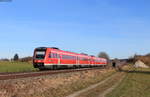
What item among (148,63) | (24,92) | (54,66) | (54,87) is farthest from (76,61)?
(148,63)

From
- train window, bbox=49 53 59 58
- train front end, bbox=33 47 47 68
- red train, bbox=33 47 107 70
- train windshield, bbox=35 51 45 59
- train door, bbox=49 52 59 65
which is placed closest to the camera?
train front end, bbox=33 47 47 68

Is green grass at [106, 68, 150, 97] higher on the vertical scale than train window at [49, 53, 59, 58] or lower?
lower

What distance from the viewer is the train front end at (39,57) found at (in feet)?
109

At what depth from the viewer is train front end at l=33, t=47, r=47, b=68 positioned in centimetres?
3334

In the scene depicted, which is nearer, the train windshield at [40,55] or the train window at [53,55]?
the train windshield at [40,55]

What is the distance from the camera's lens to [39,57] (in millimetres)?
33875

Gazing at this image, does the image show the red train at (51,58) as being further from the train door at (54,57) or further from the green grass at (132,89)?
the green grass at (132,89)

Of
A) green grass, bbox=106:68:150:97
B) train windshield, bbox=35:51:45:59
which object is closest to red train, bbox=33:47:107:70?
train windshield, bbox=35:51:45:59

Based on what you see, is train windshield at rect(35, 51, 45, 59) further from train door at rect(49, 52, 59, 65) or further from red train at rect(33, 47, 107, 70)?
train door at rect(49, 52, 59, 65)

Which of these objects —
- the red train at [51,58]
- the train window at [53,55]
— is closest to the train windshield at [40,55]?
the red train at [51,58]

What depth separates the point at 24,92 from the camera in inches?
665

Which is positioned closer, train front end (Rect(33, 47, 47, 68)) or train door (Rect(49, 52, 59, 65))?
train front end (Rect(33, 47, 47, 68))

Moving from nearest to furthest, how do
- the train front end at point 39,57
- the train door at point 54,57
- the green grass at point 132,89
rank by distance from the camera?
the green grass at point 132,89
the train front end at point 39,57
the train door at point 54,57

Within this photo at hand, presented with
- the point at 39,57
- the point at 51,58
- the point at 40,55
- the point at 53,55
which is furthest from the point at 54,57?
the point at 39,57
